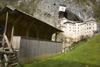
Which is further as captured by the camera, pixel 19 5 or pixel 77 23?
pixel 19 5

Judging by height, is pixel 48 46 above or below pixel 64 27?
below

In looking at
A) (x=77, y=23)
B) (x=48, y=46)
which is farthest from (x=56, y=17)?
(x=48, y=46)

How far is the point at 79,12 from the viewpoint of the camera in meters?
53.2

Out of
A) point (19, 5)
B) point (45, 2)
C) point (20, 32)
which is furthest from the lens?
point (19, 5)

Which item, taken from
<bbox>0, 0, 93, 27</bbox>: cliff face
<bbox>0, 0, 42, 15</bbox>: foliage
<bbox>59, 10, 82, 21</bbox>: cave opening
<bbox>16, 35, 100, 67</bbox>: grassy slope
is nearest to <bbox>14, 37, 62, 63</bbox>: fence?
<bbox>16, 35, 100, 67</bbox>: grassy slope

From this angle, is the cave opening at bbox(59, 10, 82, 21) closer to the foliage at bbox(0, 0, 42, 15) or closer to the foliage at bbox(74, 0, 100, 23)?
the foliage at bbox(74, 0, 100, 23)

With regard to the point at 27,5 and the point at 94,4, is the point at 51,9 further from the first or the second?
the point at 94,4

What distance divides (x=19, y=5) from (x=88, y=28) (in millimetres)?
58720

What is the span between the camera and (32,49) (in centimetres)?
1009

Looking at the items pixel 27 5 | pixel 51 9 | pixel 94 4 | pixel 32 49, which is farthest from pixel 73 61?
pixel 27 5

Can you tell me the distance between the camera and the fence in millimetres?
8461

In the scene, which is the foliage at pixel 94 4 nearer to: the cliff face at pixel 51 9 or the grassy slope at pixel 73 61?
the cliff face at pixel 51 9

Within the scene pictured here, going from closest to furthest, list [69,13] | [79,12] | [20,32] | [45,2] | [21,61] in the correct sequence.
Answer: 1. [21,61]
2. [20,32]
3. [79,12]
4. [69,13]
5. [45,2]

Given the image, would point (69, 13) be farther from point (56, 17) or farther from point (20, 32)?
point (20, 32)
